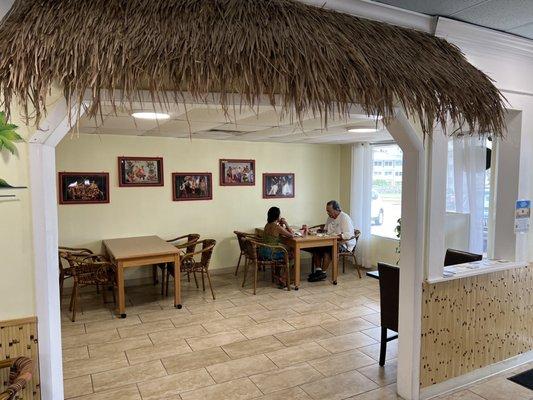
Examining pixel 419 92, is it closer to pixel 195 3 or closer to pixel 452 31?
pixel 452 31

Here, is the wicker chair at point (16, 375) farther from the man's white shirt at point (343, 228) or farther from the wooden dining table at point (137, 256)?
the man's white shirt at point (343, 228)

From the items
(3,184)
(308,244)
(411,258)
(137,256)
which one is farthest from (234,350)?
(3,184)

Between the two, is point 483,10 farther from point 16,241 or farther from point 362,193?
point 362,193

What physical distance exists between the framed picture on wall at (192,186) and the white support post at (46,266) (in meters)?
4.16

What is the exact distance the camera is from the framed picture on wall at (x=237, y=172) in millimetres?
6395

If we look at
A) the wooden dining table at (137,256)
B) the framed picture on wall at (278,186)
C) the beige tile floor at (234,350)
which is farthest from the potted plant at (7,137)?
the framed picture on wall at (278,186)

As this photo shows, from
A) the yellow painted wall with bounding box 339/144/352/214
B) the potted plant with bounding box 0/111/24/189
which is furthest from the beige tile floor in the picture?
the yellow painted wall with bounding box 339/144/352/214

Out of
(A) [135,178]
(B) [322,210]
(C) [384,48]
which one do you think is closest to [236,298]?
(A) [135,178]

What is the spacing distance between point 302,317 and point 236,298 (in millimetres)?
1062

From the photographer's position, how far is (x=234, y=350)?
12.1 ft

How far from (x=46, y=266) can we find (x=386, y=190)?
19.0ft

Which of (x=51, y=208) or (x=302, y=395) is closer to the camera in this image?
(x=51, y=208)

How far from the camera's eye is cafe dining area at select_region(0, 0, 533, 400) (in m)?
1.76

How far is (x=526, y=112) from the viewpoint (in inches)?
123
